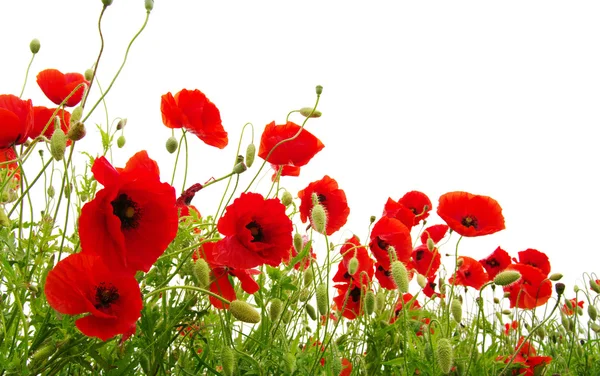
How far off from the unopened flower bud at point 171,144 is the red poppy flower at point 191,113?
0.12ft

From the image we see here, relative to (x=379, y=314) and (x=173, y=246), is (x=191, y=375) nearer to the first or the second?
(x=173, y=246)

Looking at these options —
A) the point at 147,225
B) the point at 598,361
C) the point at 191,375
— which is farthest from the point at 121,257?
the point at 598,361

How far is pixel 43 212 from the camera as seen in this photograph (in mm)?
2016

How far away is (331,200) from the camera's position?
6.82ft

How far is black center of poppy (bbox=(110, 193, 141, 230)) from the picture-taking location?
3.59ft

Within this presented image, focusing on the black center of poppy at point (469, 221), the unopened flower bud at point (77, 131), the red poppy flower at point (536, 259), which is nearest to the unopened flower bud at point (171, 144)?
the unopened flower bud at point (77, 131)

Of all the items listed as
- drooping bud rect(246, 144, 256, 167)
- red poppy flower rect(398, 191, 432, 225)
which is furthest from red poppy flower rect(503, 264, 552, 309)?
drooping bud rect(246, 144, 256, 167)

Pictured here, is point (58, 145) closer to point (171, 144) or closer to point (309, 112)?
point (171, 144)

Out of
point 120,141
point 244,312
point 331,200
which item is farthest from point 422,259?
point 244,312

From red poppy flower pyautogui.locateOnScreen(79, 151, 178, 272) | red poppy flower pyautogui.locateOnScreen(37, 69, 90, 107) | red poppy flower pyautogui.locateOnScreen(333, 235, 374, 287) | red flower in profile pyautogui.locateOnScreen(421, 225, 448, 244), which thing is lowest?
Result: red poppy flower pyautogui.locateOnScreen(79, 151, 178, 272)

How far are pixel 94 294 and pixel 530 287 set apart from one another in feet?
6.84

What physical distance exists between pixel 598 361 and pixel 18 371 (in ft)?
9.03

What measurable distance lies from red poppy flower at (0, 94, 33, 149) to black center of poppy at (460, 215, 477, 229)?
4.98ft

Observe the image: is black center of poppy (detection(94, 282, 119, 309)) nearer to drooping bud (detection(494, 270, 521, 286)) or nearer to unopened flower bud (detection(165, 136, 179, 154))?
unopened flower bud (detection(165, 136, 179, 154))
